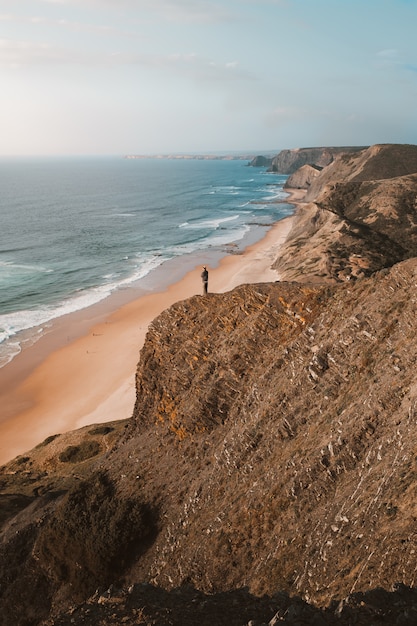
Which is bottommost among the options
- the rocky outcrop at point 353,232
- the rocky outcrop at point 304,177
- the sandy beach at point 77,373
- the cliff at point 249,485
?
the sandy beach at point 77,373

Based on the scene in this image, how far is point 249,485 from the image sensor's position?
50.8ft

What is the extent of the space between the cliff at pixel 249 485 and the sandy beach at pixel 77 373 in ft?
33.1

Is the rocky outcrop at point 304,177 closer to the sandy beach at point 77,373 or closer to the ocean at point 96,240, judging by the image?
the ocean at point 96,240

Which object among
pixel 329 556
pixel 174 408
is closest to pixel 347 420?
pixel 329 556

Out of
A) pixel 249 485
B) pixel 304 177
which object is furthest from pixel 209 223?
pixel 249 485

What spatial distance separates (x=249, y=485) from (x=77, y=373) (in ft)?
106

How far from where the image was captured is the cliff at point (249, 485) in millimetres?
10695

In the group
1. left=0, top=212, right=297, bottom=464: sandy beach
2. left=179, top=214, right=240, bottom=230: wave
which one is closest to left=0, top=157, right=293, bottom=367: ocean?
left=179, top=214, right=240, bottom=230: wave

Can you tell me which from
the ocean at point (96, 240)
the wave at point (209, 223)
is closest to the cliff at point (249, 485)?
the ocean at point (96, 240)

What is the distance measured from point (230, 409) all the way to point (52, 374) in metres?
30.2

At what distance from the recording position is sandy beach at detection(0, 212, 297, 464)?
119 feet

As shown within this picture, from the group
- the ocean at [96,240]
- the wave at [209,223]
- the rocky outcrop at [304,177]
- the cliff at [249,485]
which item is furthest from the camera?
the rocky outcrop at [304,177]

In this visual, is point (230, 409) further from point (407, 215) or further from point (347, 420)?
point (407, 215)

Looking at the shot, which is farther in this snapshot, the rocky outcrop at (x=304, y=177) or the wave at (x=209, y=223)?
the rocky outcrop at (x=304, y=177)
